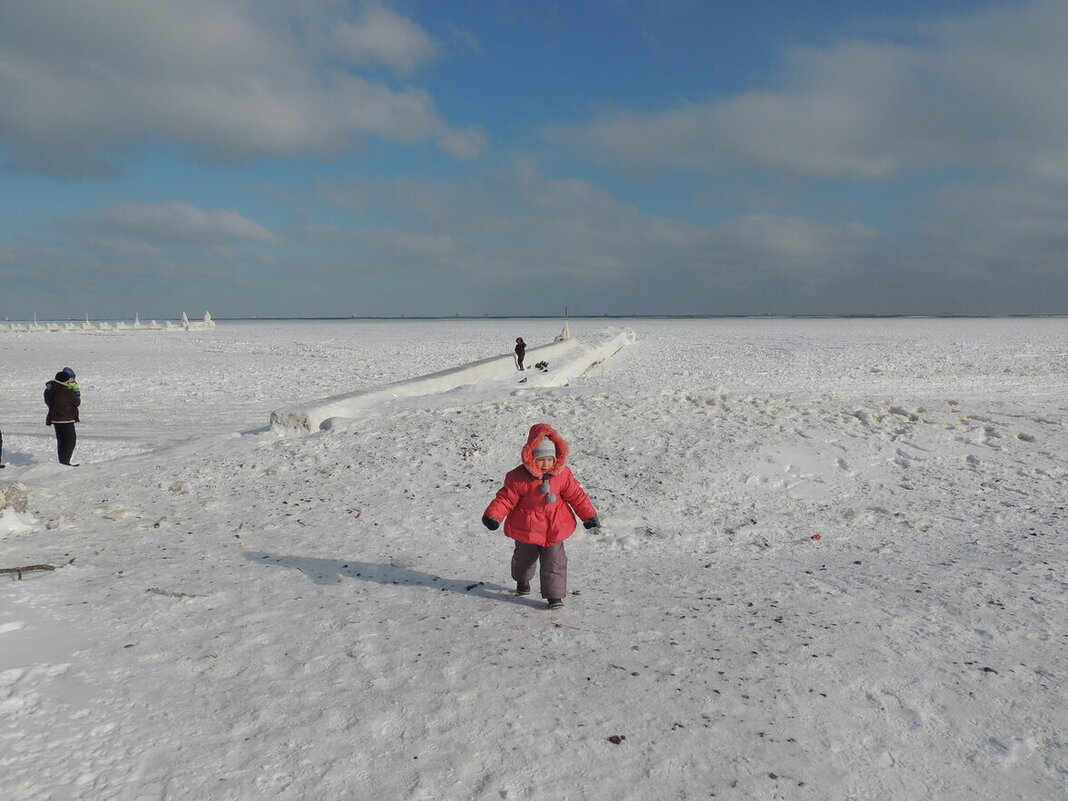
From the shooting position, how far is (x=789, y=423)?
9.35 metres

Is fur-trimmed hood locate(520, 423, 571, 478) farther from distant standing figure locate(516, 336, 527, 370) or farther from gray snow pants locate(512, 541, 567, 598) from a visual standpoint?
distant standing figure locate(516, 336, 527, 370)

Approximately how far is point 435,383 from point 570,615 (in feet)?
34.4

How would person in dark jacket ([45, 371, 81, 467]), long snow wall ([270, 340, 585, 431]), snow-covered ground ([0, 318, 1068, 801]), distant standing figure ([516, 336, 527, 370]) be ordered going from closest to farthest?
snow-covered ground ([0, 318, 1068, 801]), person in dark jacket ([45, 371, 81, 467]), long snow wall ([270, 340, 585, 431]), distant standing figure ([516, 336, 527, 370])

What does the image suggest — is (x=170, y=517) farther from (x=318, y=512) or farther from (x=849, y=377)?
(x=849, y=377)

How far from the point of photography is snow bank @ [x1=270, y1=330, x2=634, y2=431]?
10210 millimetres

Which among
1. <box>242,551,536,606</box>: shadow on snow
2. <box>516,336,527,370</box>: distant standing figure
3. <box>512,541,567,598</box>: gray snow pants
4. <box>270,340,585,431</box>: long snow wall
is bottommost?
<box>242,551,536,606</box>: shadow on snow

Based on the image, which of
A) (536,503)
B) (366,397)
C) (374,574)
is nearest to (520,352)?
(366,397)

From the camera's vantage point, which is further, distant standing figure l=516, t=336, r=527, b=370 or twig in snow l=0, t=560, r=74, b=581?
distant standing figure l=516, t=336, r=527, b=370

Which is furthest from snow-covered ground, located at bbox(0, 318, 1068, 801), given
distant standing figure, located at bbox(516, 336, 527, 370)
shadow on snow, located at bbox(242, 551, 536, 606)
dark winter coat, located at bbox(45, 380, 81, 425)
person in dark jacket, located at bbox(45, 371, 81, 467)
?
distant standing figure, located at bbox(516, 336, 527, 370)

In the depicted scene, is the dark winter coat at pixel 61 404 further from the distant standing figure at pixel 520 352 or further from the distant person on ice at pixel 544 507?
the distant standing figure at pixel 520 352

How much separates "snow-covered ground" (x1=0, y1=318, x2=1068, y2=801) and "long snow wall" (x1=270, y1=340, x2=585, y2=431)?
1.76ft

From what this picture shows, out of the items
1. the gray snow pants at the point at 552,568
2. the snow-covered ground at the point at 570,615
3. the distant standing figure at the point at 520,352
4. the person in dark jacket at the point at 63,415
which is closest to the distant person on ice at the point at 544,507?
the gray snow pants at the point at 552,568

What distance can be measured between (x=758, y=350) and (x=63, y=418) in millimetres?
28144

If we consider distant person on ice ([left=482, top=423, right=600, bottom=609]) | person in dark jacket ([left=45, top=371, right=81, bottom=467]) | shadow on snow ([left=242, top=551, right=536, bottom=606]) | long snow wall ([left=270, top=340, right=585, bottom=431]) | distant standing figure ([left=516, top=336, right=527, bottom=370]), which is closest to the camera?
distant person on ice ([left=482, top=423, right=600, bottom=609])
